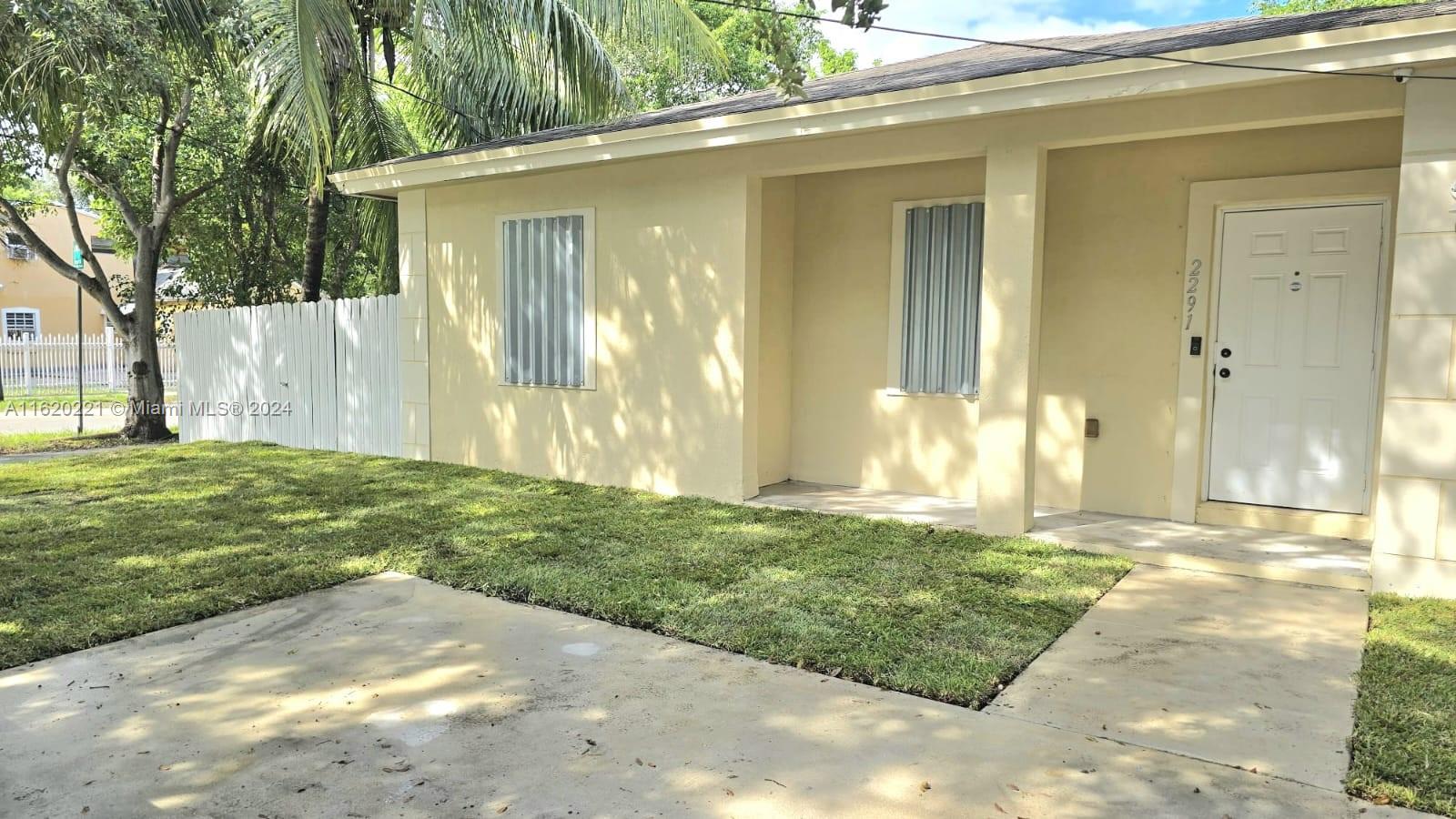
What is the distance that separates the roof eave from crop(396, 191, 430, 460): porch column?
4.33ft

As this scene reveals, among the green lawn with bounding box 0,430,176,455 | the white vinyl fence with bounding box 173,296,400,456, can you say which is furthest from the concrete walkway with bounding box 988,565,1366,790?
the green lawn with bounding box 0,430,176,455

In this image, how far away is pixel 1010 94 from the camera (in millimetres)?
5648

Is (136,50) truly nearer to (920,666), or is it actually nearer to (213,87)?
(213,87)

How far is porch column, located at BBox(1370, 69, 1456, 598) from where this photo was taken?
478 centimetres

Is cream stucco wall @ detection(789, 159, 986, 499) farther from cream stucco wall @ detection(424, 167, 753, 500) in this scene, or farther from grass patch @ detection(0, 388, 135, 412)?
grass patch @ detection(0, 388, 135, 412)

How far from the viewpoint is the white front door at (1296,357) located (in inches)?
237

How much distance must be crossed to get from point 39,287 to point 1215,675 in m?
36.5

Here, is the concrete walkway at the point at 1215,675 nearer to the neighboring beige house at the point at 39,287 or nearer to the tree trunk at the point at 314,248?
the tree trunk at the point at 314,248

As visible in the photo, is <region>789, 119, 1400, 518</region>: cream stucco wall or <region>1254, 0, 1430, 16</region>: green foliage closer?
<region>789, 119, 1400, 518</region>: cream stucco wall

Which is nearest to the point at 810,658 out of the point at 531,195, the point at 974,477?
the point at 974,477

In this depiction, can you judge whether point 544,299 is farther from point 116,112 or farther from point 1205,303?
point 116,112

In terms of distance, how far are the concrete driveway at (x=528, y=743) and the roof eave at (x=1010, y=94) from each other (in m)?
3.63

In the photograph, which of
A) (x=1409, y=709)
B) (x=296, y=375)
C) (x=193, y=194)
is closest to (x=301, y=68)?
(x=296, y=375)

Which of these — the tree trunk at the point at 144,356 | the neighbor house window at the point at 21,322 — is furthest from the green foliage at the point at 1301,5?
the neighbor house window at the point at 21,322
